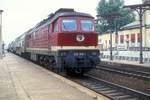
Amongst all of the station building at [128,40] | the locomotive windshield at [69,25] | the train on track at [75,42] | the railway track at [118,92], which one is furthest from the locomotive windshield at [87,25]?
the station building at [128,40]

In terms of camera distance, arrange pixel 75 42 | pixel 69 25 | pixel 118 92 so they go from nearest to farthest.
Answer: pixel 118 92 < pixel 75 42 < pixel 69 25

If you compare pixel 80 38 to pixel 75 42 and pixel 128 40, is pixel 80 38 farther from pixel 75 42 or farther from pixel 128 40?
pixel 128 40

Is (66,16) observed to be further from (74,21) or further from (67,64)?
(67,64)

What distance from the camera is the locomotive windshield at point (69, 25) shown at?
20172 millimetres

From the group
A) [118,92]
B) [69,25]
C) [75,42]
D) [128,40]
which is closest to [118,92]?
[118,92]

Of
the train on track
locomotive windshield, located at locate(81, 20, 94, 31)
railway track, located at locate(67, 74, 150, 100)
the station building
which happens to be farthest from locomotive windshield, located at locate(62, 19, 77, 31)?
the station building

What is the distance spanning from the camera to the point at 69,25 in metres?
20.3

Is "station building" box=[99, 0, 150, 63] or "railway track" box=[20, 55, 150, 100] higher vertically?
"station building" box=[99, 0, 150, 63]

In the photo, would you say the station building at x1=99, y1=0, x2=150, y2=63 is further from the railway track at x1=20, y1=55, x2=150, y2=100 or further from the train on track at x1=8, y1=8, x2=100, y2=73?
the railway track at x1=20, y1=55, x2=150, y2=100

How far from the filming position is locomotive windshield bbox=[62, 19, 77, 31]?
20172mm

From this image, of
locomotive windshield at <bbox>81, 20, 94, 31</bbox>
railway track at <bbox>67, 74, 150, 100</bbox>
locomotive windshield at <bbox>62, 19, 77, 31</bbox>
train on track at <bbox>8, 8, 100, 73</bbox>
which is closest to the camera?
railway track at <bbox>67, 74, 150, 100</bbox>

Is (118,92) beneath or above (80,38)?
beneath

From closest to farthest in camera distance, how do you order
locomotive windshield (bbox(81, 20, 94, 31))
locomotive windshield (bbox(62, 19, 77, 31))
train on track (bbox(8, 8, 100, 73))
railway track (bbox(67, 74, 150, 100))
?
railway track (bbox(67, 74, 150, 100)) → train on track (bbox(8, 8, 100, 73)) → locomotive windshield (bbox(62, 19, 77, 31)) → locomotive windshield (bbox(81, 20, 94, 31))

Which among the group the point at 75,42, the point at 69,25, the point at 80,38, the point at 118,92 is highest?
the point at 69,25
